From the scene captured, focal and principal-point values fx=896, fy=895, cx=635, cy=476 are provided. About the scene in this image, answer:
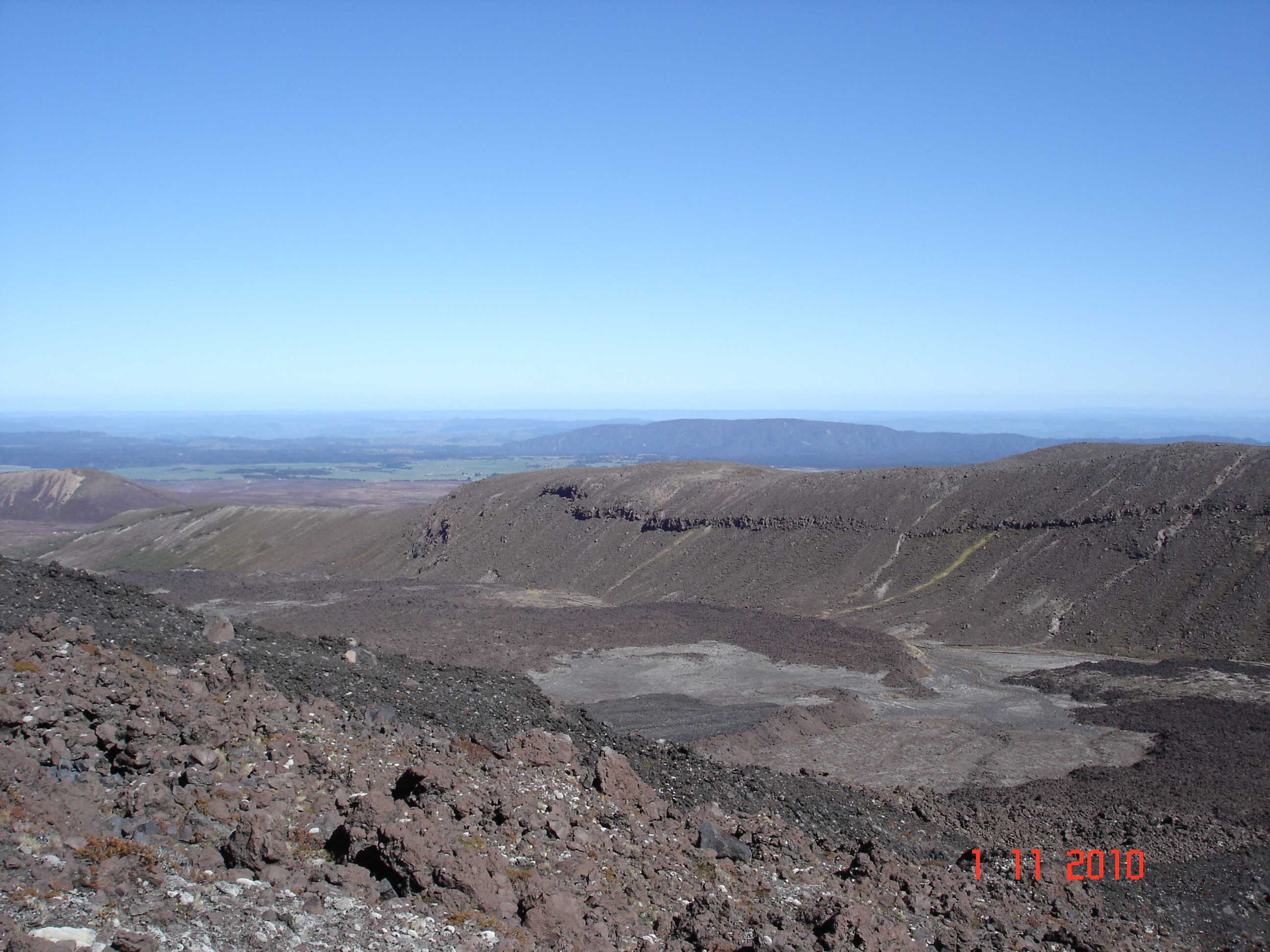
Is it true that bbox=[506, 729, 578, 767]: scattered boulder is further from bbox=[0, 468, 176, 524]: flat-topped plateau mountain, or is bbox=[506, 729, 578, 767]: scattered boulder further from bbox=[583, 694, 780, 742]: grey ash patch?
bbox=[0, 468, 176, 524]: flat-topped plateau mountain

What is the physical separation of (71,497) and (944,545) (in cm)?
11084

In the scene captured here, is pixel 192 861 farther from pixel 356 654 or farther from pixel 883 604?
pixel 883 604

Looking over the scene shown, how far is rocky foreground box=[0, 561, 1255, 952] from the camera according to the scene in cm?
739

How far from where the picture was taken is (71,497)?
11312 centimetres

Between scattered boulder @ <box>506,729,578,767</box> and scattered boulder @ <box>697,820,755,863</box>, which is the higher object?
scattered boulder @ <box>506,729,578,767</box>

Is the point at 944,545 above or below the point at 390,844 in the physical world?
below

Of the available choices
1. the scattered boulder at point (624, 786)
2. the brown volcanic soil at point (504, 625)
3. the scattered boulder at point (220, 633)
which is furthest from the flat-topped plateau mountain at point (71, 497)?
the scattered boulder at point (624, 786)

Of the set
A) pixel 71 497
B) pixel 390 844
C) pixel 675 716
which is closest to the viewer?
pixel 390 844

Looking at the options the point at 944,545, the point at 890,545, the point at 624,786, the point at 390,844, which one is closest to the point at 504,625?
the point at 890,545

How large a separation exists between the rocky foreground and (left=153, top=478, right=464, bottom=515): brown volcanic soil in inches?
4038

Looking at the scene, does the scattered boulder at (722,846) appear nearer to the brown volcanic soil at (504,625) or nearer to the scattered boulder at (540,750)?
the scattered boulder at (540,750)
